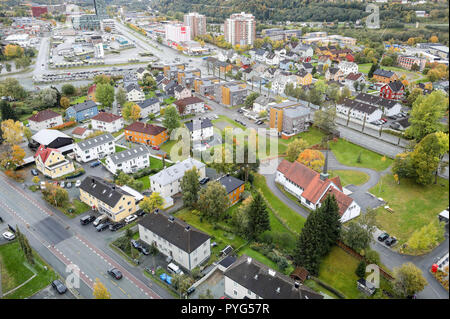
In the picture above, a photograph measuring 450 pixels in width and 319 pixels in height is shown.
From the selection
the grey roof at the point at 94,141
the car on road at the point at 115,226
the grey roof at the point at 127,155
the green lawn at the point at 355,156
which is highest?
the grey roof at the point at 94,141

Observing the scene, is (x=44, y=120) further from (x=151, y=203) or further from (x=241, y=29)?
(x=241, y=29)

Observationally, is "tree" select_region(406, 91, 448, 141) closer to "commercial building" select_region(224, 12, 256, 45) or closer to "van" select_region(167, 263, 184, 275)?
"van" select_region(167, 263, 184, 275)

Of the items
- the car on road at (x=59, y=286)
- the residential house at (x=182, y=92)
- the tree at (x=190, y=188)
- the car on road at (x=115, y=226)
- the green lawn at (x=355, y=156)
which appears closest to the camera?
the car on road at (x=59, y=286)

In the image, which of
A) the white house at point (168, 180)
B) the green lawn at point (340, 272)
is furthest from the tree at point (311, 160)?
the green lawn at point (340, 272)

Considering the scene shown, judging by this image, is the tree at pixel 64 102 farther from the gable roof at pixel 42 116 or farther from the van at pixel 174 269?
the van at pixel 174 269

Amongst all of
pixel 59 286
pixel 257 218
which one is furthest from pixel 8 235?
pixel 257 218

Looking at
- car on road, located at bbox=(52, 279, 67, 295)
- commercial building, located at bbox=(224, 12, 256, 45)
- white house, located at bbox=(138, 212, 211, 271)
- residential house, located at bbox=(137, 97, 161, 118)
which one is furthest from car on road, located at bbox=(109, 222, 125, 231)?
commercial building, located at bbox=(224, 12, 256, 45)

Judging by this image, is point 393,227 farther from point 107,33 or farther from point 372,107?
point 107,33
